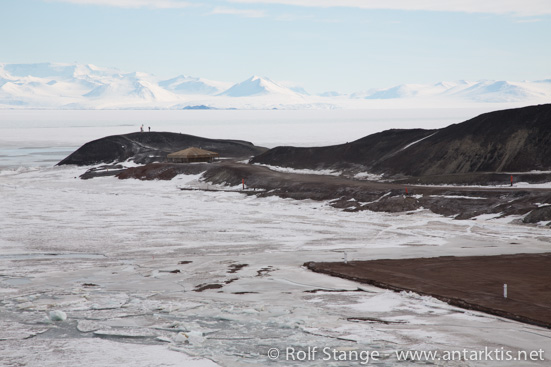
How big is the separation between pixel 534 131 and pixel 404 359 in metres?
49.6

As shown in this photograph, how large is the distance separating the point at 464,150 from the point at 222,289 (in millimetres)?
43989

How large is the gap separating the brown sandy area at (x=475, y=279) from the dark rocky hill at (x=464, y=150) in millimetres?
30881

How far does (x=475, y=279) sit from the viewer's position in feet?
76.8

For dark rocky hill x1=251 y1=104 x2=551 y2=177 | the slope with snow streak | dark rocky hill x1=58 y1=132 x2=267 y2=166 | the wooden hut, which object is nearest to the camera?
the slope with snow streak

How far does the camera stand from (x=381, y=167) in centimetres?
6556

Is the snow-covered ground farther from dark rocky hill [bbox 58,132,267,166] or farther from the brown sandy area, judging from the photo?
dark rocky hill [bbox 58,132,267,166]

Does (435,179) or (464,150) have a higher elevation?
(464,150)

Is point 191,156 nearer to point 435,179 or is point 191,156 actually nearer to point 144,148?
point 144,148

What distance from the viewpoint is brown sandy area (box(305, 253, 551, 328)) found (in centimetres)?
1936

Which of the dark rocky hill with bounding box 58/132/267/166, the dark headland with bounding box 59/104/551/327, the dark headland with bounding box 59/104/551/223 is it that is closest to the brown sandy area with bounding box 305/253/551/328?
the dark headland with bounding box 59/104/551/327

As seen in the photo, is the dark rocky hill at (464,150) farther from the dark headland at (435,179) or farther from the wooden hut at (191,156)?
the wooden hut at (191,156)

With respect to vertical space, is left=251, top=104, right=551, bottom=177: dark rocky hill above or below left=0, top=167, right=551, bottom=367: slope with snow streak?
above

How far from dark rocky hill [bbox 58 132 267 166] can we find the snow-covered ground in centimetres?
4353

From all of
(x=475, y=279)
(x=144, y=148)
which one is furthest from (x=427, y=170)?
(x=144, y=148)
